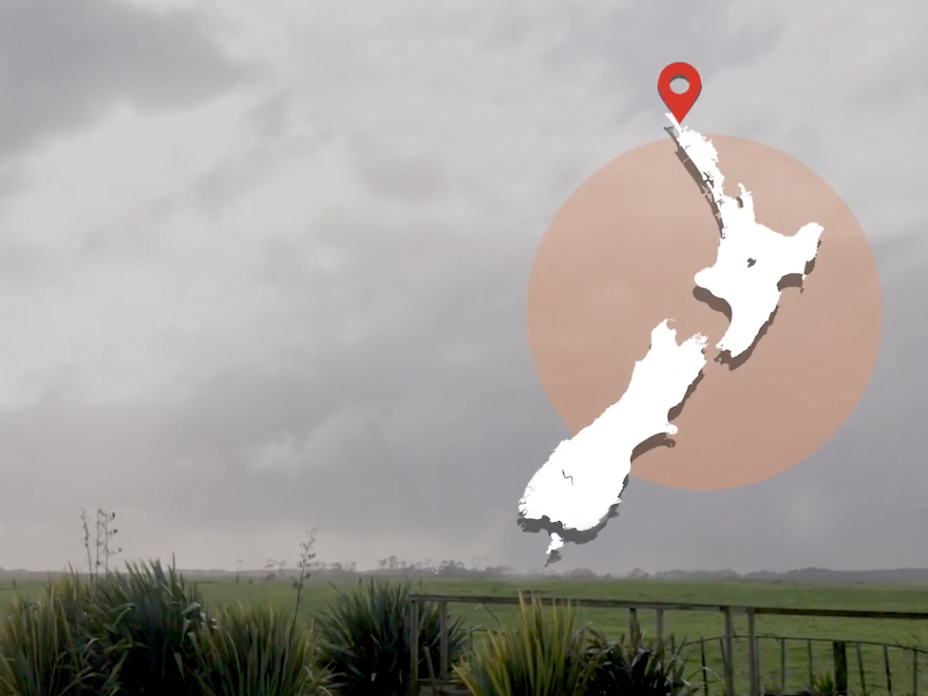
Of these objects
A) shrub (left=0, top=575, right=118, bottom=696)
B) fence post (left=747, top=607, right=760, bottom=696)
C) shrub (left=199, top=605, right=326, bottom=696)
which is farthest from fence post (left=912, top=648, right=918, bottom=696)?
shrub (left=0, top=575, right=118, bottom=696)

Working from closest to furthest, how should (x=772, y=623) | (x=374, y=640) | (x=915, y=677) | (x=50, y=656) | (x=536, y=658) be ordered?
(x=536, y=658) → (x=915, y=677) → (x=50, y=656) → (x=374, y=640) → (x=772, y=623)

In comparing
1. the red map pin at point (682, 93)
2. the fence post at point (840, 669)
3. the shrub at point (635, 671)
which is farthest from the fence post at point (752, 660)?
the red map pin at point (682, 93)

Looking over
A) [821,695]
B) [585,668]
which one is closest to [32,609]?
[585,668]

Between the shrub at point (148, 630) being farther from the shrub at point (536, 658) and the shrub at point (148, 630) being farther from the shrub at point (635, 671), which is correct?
the shrub at point (635, 671)

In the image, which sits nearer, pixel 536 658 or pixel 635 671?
pixel 536 658

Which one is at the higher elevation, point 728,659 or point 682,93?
point 682,93

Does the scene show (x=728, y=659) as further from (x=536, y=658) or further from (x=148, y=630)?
(x=148, y=630)

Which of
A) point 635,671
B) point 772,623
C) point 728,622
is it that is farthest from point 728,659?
point 772,623
